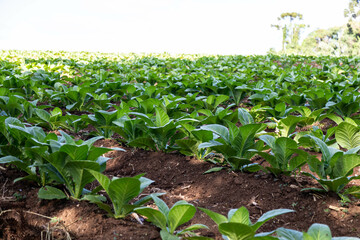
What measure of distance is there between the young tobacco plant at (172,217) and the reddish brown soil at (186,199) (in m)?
0.08

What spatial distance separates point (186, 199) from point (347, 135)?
1.53 metres

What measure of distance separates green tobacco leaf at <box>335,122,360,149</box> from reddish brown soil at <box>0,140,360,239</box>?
0.56 metres

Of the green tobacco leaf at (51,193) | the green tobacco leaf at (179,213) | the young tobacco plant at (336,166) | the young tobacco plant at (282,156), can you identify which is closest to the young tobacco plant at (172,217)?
the green tobacco leaf at (179,213)

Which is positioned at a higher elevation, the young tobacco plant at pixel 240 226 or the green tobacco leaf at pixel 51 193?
the young tobacco plant at pixel 240 226

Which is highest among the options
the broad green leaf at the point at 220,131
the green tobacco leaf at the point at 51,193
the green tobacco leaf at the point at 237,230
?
the broad green leaf at the point at 220,131

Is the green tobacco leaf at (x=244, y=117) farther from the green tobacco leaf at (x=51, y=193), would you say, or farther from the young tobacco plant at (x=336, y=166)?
the green tobacco leaf at (x=51, y=193)

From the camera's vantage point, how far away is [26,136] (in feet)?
7.56

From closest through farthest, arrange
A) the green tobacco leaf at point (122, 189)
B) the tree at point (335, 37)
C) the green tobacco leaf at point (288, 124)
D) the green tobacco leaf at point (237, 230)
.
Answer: the green tobacco leaf at point (237, 230), the green tobacco leaf at point (122, 189), the green tobacco leaf at point (288, 124), the tree at point (335, 37)

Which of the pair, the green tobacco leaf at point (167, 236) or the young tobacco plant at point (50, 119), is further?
the young tobacco plant at point (50, 119)

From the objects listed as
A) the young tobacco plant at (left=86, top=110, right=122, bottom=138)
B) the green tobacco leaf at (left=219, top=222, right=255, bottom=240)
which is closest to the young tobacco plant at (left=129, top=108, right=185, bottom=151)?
the young tobacco plant at (left=86, top=110, right=122, bottom=138)

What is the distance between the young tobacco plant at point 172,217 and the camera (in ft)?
5.53

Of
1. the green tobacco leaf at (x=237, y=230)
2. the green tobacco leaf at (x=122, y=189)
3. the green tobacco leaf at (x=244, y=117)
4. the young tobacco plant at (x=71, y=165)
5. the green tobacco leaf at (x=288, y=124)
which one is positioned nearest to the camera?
the green tobacco leaf at (x=237, y=230)

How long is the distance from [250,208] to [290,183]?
0.46m

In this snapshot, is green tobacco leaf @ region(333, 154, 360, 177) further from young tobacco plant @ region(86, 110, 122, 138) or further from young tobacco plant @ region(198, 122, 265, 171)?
young tobacco plant @ region(86, 110, 122, 138)
